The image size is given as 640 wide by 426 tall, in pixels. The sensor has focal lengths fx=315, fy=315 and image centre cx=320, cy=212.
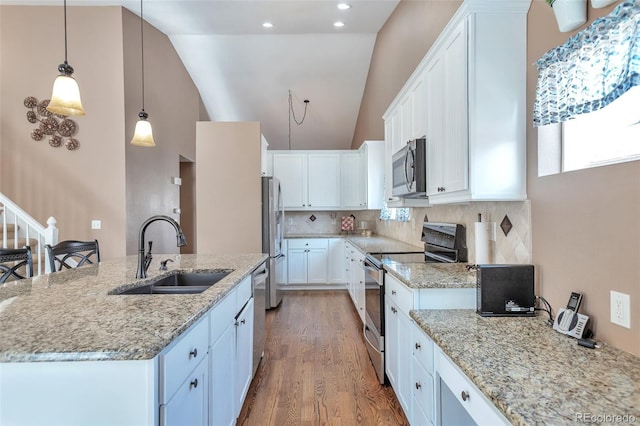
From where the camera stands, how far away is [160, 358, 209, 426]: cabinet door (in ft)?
3.18

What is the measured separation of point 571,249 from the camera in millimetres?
1282

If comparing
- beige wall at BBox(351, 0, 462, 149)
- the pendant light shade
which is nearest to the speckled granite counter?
beige wall at BBox(351, 0, 462, 149)

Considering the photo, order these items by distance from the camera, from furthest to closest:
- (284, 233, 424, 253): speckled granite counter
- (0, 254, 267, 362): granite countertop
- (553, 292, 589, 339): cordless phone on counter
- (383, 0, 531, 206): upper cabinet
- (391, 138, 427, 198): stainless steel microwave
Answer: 1. (284, 233, 424, 253): speckled granite counter
2. (391, 138, 427, 198): stainless steel microwave
3. (383, 0, 531, 206): upper cabinet
4. (553, 292, 589, 339): cordless phone on counter
5. (0, 254, 267, 362): granite countertop

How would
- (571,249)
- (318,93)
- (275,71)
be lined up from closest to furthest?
(571,249)
(275,71)
(318,93)

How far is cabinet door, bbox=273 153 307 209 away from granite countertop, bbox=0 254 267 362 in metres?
3.82

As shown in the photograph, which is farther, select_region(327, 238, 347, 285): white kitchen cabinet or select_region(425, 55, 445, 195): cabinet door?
select_region(327, 238, 347, 285): white kitchen cabinet

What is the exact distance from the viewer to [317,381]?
2426mm

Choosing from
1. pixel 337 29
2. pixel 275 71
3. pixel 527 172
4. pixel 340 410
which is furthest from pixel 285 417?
pixel 275 71

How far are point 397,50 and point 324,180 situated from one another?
7.94ft

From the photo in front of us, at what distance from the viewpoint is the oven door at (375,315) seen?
90.7 inches

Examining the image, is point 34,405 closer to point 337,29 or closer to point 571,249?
point 571,249

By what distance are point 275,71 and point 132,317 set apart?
→ 534cm

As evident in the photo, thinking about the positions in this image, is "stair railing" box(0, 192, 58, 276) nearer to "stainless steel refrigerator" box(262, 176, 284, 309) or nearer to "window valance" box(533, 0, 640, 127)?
"stainless steel refrigerator" box(262, 176, 284, 309)

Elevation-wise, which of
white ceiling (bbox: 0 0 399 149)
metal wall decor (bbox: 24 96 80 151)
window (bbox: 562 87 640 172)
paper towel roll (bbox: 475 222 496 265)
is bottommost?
paper towel roll (bbox: 475 222 496 265)
